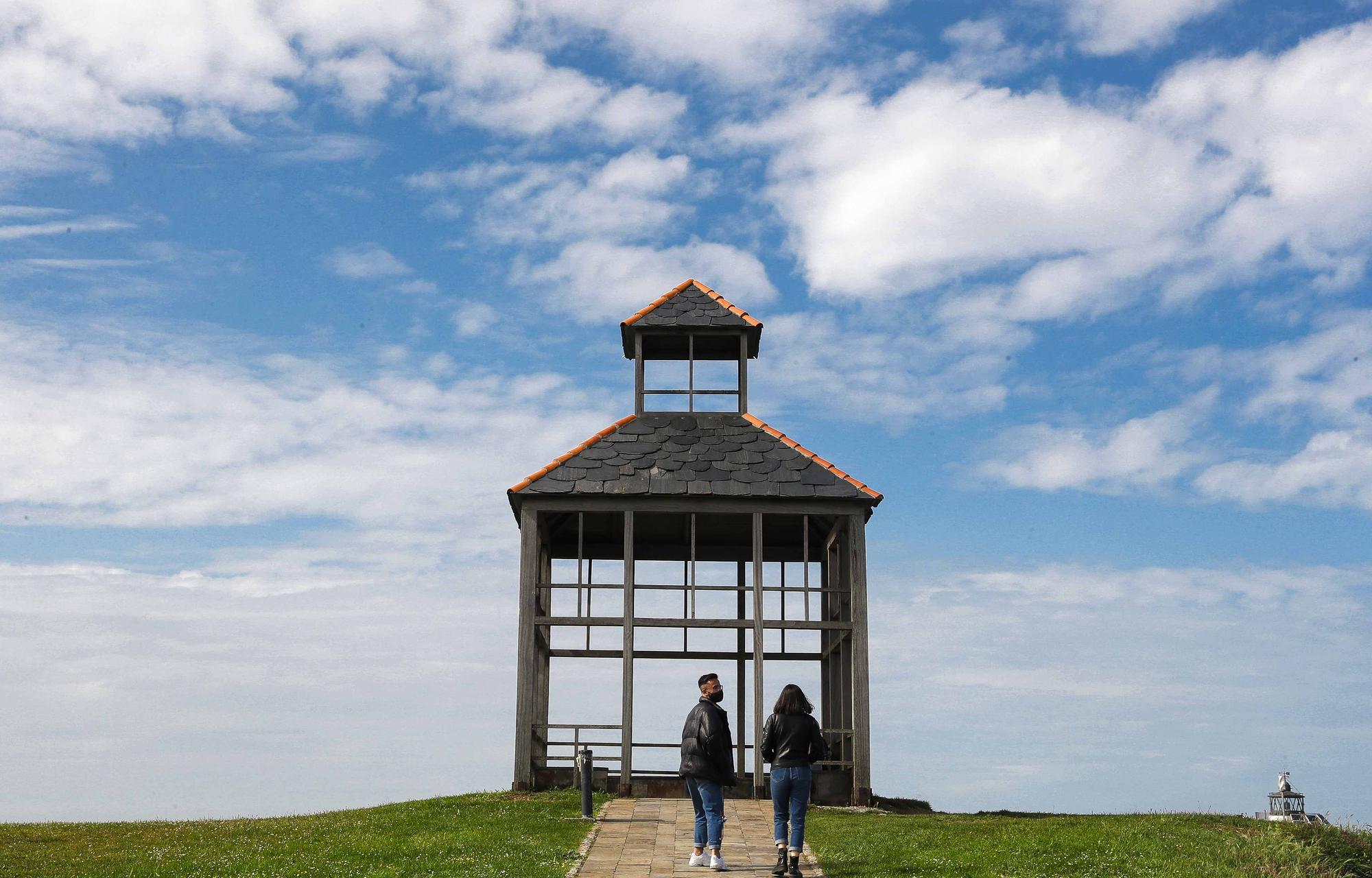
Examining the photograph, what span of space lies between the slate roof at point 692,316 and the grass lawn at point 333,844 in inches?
376

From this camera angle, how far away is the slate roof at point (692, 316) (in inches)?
1085

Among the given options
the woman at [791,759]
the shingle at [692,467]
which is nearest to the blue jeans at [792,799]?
the woman at [791,759]

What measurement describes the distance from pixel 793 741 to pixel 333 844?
287 inches

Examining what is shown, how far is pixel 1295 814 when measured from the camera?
2322 cm

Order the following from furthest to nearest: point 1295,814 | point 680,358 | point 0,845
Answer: point 680,358 < point 1295,814 < point 0,845

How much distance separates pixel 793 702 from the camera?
15836 millimetres

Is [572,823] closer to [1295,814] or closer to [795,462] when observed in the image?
[795,462]

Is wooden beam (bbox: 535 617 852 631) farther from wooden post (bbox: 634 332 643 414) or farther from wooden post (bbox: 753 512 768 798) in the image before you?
wooden post (bbox: 634 332 643 414)

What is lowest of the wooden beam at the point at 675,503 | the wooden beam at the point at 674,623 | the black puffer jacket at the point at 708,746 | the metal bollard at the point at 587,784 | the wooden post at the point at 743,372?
the metal bollard at the point at 587,784

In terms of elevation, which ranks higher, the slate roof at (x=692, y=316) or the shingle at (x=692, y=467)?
the slate roof at (x=692, y=316)

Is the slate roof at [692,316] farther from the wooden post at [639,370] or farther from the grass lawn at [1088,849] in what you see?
the grass lawn at [1088,849]

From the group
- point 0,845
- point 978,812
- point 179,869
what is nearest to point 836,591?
point 978,812

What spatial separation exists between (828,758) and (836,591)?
316 centimetres

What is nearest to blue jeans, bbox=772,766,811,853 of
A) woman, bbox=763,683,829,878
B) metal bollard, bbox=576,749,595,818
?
woman, bbox=763,683,829,878
